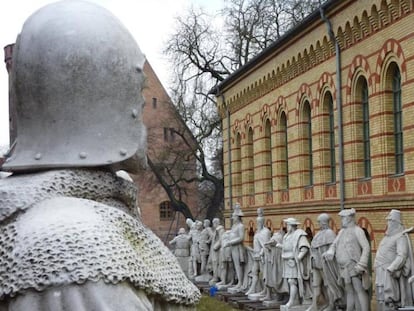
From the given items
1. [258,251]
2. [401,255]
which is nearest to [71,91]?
[401,255]

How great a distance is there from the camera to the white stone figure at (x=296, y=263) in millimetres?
19406

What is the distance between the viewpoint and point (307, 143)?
88.0ft

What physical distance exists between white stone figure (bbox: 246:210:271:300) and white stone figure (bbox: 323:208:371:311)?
6.17 m

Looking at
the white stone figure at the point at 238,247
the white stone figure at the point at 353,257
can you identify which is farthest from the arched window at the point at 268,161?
the white stone figure at the point at 353,257

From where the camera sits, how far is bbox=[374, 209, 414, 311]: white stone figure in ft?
49.2

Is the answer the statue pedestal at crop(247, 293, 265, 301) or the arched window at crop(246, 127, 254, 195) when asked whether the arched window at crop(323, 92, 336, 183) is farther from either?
the arched window at crop(246, 127, 254, 195)

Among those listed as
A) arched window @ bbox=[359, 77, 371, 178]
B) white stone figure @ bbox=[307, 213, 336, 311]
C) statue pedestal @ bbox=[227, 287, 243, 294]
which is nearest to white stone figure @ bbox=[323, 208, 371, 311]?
white stone figure @ bbox=[307, 213, 336, 311]

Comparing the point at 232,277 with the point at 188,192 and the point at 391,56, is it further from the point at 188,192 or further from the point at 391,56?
the point at 188,192

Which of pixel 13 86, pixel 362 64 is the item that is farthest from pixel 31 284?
pixel 362 64

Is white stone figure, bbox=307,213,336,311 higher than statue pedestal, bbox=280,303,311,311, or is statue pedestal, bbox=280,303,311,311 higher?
white stone figure, bbox=307,213,336,311

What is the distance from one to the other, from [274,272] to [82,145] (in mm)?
20122

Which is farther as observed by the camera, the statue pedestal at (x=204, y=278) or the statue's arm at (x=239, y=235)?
the statue pedestal at (x=204, y=278)

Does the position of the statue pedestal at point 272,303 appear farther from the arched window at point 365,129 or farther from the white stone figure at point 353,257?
the white stone figure at point 353,257

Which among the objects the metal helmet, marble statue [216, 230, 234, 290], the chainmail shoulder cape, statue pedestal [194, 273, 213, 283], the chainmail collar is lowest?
statue pedestal [194, 273, 213, 283]
